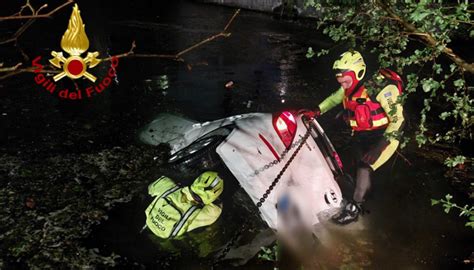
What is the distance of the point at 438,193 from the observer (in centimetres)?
670

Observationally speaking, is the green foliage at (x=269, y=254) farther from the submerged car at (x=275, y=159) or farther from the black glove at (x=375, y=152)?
the black glove at (x=375, y=152)

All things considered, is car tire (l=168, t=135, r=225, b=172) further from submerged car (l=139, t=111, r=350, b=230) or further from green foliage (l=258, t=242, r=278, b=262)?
green foliage (l=258, t=242, r=278, b=262)

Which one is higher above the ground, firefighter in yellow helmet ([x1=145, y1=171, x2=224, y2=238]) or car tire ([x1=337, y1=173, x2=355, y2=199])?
firefighter in yellow helmet ([x1=145, y1=171, x2=224, y2=238])

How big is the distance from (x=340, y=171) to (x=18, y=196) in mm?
4807

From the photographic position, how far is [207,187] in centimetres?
A: 487

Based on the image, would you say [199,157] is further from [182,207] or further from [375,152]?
[375,152]

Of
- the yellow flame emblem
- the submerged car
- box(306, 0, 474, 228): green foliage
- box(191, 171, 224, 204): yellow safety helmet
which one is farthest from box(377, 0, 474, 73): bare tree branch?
box(191, 171, 224, 204): yellow safety helmet

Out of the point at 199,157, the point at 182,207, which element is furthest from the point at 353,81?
the point at 182,207

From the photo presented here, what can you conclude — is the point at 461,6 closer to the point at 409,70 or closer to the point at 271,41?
the point at 409,70

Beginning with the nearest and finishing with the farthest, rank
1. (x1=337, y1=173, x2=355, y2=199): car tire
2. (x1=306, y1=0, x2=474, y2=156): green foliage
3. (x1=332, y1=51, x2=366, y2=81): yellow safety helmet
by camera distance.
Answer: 1. (x1=306, y1=0, x2=474, y2=156): green foliage
2. (x1=332, y1=51, x2=366, y2=81): yellow safety helmet
3. (x1=337, y1=173, x2=355, y2=199): car tire

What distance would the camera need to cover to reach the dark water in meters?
5.11

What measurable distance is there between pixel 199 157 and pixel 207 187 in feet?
2.01

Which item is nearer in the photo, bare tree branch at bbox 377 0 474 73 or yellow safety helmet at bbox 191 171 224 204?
bare tree branch at bbox 377 0 474 73

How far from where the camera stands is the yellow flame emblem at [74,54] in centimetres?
161
